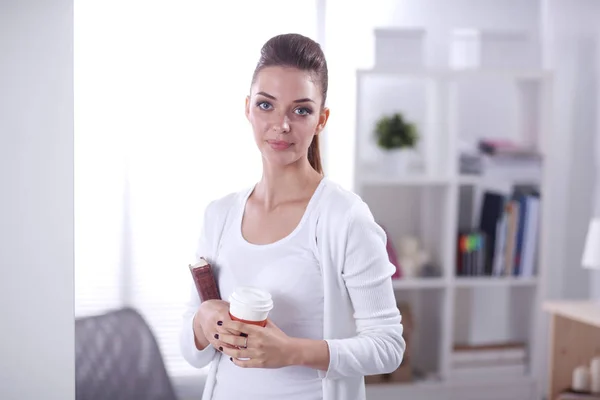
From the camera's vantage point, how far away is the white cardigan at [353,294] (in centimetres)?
90

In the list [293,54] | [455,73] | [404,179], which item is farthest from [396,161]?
[293,54]

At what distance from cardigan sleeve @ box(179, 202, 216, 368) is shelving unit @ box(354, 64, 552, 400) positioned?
153cm

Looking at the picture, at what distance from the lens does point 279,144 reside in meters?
0.94

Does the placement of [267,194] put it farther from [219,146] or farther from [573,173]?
[573,173]

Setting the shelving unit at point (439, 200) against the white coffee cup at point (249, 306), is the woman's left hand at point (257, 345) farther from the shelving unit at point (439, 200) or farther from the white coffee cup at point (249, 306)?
the shelving unit at point (439, 200)

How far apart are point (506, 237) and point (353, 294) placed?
1.93 metres

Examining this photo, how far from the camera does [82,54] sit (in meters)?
2.37

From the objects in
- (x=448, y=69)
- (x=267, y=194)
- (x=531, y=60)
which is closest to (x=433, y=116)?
(x=448, y=69)

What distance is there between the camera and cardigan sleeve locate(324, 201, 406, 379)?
2.97 ft

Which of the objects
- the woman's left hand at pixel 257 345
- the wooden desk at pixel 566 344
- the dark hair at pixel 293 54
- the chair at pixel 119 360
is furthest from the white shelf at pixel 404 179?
the woman's left hand at pixel 257 345

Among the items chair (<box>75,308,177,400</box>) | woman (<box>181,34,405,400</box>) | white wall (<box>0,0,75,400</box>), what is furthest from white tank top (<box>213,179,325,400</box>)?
chair (<box>75,308,177,400</box>)

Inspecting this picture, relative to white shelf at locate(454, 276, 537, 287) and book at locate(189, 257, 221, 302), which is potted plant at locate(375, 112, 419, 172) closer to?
white shelf at locate(454, 276, 537, 287)

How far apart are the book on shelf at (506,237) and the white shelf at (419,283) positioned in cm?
11

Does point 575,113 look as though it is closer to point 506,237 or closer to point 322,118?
point 506,237
